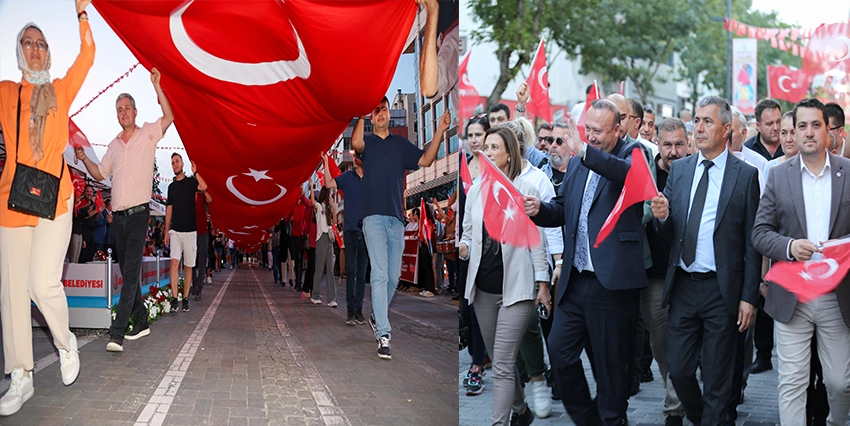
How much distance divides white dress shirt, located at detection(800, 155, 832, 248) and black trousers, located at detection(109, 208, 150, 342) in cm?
297

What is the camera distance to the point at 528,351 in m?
3.84

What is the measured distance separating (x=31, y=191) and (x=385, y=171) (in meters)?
1.58

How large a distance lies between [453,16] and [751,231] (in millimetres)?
1631

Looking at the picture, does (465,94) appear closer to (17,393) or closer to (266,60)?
(266,60)

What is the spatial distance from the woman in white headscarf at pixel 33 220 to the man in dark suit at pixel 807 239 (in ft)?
9.74

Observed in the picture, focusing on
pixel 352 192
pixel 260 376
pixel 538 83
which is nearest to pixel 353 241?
pixel 352 192

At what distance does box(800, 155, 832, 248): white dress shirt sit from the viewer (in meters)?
3.46

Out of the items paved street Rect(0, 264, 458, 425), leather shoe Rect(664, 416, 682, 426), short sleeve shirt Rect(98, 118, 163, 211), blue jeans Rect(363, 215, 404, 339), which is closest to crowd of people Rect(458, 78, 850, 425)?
leather shoe Rect(664, 416, 682, 426)

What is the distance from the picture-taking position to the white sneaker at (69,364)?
3346mm

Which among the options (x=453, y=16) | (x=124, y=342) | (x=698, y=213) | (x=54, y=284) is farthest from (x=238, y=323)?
(x=698, y=213)

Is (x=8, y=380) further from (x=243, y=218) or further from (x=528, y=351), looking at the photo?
(x=243, y=218)

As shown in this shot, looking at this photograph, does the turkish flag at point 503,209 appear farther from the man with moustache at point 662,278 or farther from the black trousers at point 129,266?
the black trousers at point 129,266

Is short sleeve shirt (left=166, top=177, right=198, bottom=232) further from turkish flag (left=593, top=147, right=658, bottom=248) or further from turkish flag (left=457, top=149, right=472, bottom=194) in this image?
turkish flag (left=593, top=147, right=658, bottom=248)

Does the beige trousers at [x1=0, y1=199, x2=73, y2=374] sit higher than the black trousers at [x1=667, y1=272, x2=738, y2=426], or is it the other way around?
the beige trousers at [x1=0, y1=199, x2=73, y2=374]
